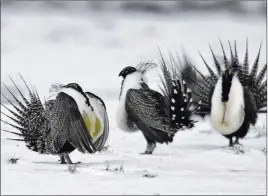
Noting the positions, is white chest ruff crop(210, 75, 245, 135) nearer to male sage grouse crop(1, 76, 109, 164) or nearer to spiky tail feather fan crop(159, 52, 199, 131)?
spiky tail feather fan crop(159, 52, 199, 131)

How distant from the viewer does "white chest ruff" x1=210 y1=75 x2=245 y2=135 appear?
2379 millimetres

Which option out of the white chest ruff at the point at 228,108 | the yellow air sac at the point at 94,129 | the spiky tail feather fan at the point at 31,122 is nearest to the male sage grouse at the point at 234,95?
the white chest ruff at the point at 228,108

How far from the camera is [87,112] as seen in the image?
218cm

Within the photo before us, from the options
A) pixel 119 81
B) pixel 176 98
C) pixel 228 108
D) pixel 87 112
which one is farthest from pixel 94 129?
pixel 228 108

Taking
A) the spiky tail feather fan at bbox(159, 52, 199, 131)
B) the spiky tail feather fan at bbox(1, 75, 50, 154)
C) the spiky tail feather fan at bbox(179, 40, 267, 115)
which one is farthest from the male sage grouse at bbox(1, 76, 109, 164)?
the spiky tail feather fan at bbox(179, 40, 267, 115)

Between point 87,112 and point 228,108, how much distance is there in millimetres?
580

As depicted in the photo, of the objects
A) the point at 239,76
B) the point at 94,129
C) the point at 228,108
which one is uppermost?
the point at 239,76

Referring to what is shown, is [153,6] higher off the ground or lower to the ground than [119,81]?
higher

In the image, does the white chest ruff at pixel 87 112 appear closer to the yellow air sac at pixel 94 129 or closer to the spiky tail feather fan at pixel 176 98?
the yellow air sac at pixel 94 129

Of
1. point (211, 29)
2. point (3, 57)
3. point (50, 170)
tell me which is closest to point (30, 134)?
point (50, 170)

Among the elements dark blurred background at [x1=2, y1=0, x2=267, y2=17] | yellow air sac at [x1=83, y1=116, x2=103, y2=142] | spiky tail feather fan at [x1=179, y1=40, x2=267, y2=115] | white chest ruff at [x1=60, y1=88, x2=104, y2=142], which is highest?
dark blurred background at [x1=2, y1=0, x2=267, y2=17]

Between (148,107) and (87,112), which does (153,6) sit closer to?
(148,107)

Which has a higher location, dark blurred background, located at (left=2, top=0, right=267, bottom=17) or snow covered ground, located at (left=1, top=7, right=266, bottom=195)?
dark blurred background, located at (left=2, top=0, right=267, bottom=17)

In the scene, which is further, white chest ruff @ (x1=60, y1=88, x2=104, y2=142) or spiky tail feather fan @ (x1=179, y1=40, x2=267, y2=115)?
spiky tail feather fan @ (x1=179, y1=40, x2=267, y2=115)
